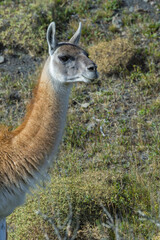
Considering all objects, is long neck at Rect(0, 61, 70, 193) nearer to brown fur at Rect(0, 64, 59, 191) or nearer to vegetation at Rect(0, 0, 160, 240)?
brown fur at Rect(0, 64, 59, 191)

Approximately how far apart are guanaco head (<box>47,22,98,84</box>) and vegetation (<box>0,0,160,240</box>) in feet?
4.83

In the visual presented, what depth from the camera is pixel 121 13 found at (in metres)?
9.88

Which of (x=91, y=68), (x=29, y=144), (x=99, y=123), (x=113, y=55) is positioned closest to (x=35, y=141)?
(x=29, y=144)

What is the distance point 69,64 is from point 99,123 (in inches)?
105

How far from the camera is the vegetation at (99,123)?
5277 mm

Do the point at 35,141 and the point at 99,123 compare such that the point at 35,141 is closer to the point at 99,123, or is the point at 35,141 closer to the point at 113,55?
the point at 99,123

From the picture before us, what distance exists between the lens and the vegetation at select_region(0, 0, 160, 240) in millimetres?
5277

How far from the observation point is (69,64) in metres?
4.85

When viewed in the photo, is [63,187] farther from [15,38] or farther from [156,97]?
[15,38]

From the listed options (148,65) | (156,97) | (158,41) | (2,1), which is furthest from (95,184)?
(2,1)

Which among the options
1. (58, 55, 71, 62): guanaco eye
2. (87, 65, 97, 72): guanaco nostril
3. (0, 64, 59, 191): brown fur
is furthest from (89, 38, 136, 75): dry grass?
(0, 64, 59, 191): brown fur

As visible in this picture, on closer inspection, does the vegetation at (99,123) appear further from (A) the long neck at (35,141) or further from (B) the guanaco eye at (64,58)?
(B) the guanaco eye at (64,58)

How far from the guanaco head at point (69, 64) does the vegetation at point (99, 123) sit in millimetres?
1471

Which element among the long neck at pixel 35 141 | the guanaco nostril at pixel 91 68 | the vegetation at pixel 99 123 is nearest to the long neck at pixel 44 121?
the long neck at pixel 35 141
